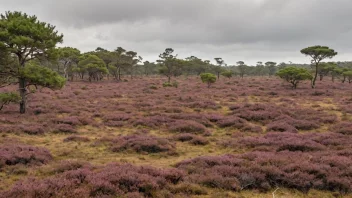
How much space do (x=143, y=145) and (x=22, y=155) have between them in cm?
564

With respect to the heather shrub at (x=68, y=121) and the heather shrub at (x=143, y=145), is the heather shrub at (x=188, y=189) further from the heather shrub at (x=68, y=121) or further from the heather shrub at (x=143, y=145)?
the heather shrub at (x=68, y=121)

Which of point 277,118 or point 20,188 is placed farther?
point 277,118

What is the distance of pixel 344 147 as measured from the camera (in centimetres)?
1411

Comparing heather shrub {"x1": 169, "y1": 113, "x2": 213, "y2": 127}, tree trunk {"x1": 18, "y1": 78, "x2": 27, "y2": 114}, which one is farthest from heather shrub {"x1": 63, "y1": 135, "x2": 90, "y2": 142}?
tree trunk {"x1": 18, "y1": 78, "x2": 27, "y2": 114}

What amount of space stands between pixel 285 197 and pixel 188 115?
15487 mm

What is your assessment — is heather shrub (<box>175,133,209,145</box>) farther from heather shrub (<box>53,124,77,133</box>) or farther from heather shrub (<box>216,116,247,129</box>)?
heather shrub (<box>53,124,77,133</box>)

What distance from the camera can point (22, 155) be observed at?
11992mm

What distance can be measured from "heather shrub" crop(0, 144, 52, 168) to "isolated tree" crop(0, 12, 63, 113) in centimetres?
981

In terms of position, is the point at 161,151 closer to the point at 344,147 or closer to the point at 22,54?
the point at 344,147

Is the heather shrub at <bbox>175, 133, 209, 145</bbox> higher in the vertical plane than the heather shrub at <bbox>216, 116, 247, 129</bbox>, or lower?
lower

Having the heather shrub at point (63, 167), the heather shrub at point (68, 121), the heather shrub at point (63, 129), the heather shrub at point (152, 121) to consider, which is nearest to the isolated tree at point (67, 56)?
the heather shrub at point (68, 121)

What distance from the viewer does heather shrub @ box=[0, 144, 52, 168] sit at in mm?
11609

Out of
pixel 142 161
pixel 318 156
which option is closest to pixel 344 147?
pixel 318 156

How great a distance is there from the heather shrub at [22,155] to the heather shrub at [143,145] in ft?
11.1
